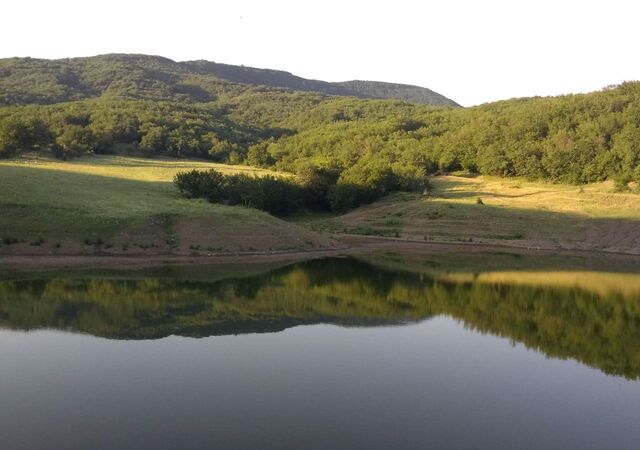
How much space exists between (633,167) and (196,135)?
79786 millimetres

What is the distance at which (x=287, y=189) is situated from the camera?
2906 inches

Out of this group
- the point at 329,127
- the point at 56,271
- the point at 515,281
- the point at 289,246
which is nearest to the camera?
the point at 56,271

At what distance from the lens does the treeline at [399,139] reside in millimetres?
87375

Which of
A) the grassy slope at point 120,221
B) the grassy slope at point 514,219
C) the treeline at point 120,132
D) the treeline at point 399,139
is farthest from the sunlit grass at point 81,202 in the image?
the grassy slope at point 514,219

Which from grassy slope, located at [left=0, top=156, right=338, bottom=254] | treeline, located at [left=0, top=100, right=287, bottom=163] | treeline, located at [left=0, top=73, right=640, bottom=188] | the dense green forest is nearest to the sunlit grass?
grassy slope, located at [left=0, top=156, right=338, bottom=254]

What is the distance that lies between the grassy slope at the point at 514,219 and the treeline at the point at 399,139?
8026 mm

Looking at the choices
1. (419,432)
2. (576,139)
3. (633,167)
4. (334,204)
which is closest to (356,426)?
(419,432)

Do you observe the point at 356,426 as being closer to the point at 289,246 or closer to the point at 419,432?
the point at 419,432

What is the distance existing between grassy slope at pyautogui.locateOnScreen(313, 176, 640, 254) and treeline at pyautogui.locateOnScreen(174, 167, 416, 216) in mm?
2571

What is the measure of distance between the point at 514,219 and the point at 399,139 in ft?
186

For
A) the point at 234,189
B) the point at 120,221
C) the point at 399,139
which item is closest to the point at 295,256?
the point at 120,221

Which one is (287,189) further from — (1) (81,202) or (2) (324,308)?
(2) (324,308)

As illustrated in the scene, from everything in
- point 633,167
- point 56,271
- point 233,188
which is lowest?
point 56,271

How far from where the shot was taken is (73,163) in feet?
271
